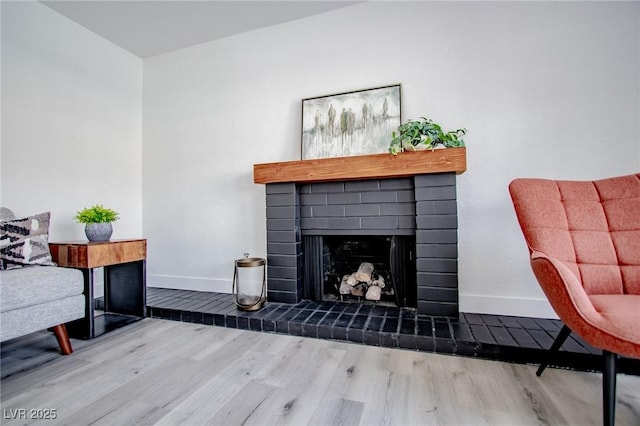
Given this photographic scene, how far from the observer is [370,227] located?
6.88 feet

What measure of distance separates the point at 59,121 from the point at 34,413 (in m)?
2.26

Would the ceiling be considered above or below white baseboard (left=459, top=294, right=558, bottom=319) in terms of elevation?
above

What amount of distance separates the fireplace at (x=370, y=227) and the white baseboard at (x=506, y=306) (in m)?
0.24

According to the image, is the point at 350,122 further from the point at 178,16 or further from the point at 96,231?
the point at 96,231

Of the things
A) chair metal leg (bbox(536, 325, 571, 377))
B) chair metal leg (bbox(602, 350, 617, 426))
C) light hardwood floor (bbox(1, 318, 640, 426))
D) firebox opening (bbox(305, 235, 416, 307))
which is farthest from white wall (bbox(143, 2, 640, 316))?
chair metal leg (bbox(602, 350, 617, 426))

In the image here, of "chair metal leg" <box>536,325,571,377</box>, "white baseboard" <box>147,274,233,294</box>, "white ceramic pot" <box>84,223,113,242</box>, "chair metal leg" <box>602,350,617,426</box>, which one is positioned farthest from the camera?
"white baseboard" <box>147,274,233,294</box>

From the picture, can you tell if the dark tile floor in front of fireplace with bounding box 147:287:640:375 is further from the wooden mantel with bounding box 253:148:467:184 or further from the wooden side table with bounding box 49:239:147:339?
the wooden mantel with bounding box 253:148:467:184

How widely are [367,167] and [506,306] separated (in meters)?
1.34

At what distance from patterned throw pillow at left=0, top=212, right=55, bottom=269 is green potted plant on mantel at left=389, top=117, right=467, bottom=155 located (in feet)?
7.50

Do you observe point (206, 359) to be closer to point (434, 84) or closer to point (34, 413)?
point (34, 413)

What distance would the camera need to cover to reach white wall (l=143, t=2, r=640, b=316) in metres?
1.83

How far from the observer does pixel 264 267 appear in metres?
2.24

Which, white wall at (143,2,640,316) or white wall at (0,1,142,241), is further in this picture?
white wall at (0,1,142,241)

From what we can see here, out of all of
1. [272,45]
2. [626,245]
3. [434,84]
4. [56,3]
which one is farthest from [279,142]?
[626,245]
